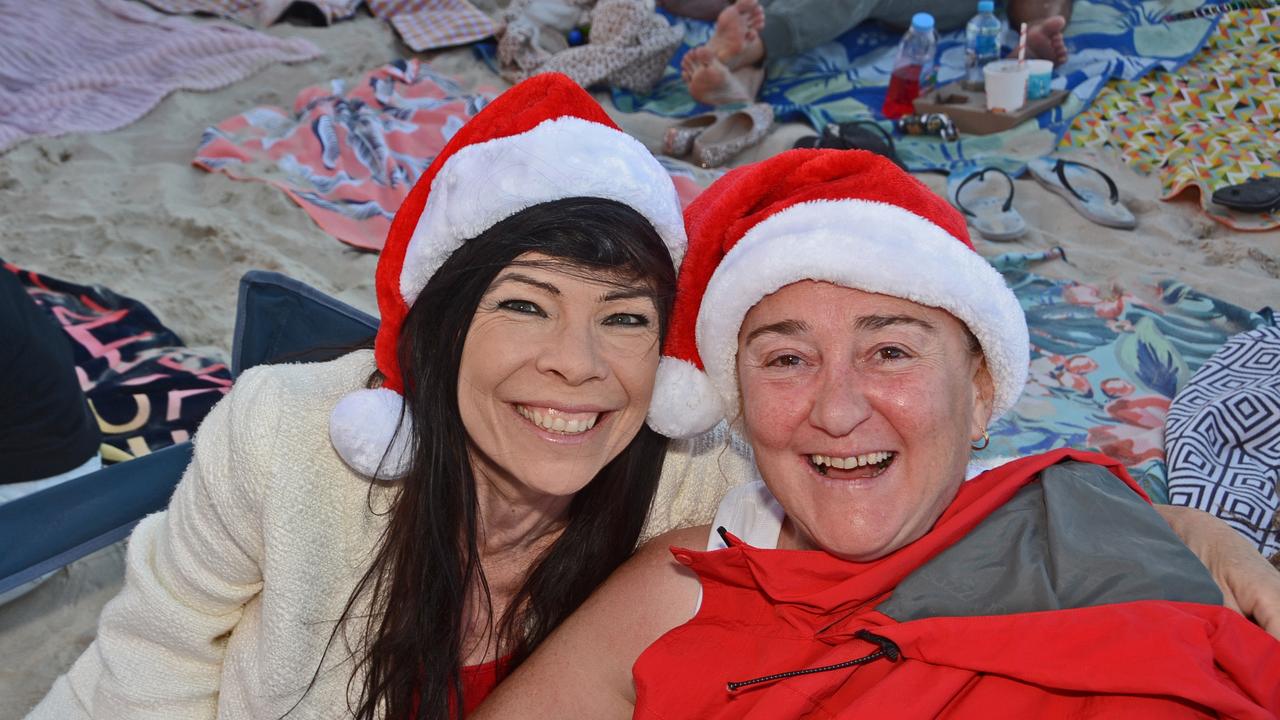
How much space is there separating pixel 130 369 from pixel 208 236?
111 centimetres

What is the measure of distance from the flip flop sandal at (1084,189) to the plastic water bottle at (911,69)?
0.91 metres

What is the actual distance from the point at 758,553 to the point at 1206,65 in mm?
5243

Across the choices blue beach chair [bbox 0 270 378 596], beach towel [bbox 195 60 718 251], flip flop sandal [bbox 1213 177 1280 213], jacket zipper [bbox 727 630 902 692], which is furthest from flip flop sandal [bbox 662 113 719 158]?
jacket zipper [bbox 727 630 902 692]

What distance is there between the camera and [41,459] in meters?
2.89

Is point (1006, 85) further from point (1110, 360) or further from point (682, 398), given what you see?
point (682, 398)

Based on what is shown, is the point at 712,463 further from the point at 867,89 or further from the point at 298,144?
the point at 867,89

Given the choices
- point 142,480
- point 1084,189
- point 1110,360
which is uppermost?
point 142,480

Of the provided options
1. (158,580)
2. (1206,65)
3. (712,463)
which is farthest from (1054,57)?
(158,580)

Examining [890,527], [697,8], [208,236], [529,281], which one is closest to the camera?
[890,527]

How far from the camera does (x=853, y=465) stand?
1.74m

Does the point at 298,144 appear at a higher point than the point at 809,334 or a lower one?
lower

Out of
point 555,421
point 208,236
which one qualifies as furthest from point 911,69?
point 555,421

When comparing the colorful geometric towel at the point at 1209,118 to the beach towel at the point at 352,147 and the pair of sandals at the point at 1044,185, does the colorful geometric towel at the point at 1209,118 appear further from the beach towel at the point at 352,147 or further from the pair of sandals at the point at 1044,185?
the beach towel at the point at 352,147

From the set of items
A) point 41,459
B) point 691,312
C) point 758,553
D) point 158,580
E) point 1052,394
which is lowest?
point 1052,394
